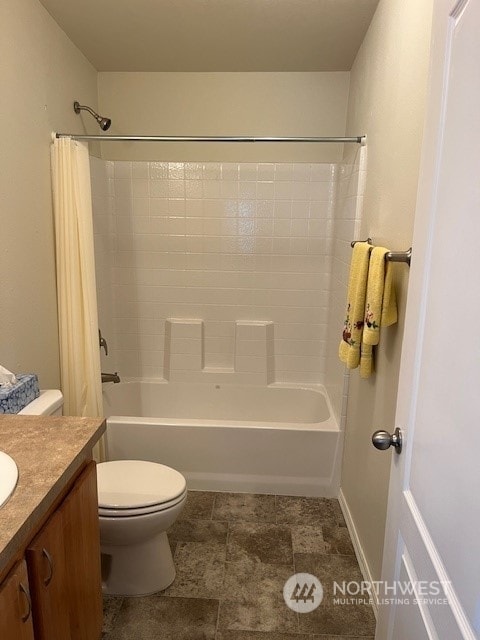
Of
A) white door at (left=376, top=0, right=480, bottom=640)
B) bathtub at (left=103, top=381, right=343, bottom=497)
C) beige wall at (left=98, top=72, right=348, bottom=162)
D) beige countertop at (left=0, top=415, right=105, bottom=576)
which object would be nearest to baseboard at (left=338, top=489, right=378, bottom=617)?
bathtub at (left=103, top=381, right=343, bottom=497)

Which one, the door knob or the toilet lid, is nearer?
the door knob

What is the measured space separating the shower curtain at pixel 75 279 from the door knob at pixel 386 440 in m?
1.55

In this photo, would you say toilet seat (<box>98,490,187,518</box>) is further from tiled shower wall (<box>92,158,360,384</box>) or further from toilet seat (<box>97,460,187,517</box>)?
tiled shower wall (<box>92,158,360,384</box>)

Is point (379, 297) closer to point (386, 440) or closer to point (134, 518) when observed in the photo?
point (386, 440)

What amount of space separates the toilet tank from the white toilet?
37cm

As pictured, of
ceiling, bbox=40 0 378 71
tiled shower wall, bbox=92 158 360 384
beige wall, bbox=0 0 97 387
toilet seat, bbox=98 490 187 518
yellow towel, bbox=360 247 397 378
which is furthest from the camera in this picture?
tiled shower wall, bbox=92 158 360 384

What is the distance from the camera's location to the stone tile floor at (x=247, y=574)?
161 centimetres

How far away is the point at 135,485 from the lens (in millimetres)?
1735

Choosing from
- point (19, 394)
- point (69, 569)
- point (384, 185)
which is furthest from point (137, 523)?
point (384, 185)

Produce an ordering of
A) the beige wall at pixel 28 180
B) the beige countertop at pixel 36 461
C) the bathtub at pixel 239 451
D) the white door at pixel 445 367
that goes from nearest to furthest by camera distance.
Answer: the white door at pixel 445 367 < the beige countertop at pixel 36 461 < the beige wall at pixel 28 180 < the bathtub at pixel 239 451

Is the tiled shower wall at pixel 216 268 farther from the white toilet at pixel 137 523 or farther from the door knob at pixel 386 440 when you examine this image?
the door knob at pixel 386 440

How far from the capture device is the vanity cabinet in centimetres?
94

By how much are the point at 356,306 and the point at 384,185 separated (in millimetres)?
541

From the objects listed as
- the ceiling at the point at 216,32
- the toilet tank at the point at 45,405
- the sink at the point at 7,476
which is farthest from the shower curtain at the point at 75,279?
the sink at the point at 7,476
